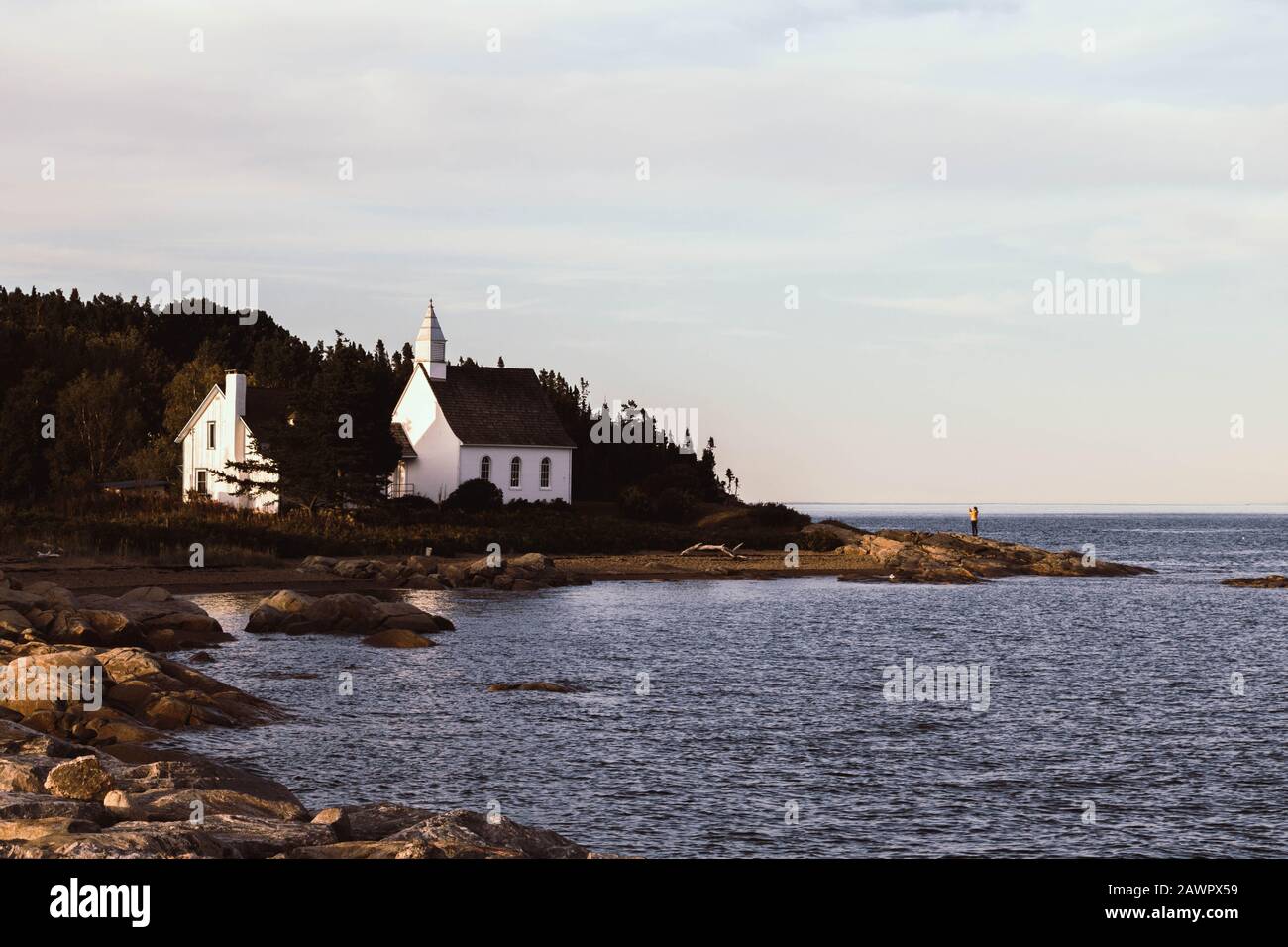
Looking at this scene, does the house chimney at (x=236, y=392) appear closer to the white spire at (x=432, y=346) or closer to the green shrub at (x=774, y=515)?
the white spire at (x=432, y=346)

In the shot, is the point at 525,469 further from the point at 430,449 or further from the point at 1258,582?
the point at 1258,582

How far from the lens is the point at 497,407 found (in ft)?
260

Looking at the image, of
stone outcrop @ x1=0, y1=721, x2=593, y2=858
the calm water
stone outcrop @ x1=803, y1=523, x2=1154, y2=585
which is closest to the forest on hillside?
Result: stone outcrop @ x1=803, y1=523, x2=1154, y2=585

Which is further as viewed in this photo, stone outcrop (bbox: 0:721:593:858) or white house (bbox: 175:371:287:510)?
white house (bbox: 175:371:287:510)

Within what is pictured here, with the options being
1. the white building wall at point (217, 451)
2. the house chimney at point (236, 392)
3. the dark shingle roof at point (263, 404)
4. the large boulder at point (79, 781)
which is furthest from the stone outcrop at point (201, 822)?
the dark shingle roof at point (263, 404)

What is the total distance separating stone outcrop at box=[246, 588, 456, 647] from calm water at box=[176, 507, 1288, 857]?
3.33 feet

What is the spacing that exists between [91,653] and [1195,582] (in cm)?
6155

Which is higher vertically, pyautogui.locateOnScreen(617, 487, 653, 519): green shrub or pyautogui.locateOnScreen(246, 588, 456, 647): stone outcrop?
pyautogui.locateOnScreen(617, 487, 653, 519): green shrub

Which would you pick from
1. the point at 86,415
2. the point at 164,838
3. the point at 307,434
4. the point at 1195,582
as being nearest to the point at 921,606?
the point at 1195,582

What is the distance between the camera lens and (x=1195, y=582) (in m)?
71.2

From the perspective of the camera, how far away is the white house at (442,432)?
2933 inches

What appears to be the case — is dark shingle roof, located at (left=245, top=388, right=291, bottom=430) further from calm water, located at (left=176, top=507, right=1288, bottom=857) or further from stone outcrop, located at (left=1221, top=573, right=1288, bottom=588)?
stone outcrop, located at (left=1221, top=573, right=1288, bottom=588)

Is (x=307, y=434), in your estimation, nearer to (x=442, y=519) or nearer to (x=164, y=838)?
(x=442, y=519)

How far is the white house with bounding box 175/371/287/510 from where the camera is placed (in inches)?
2889
